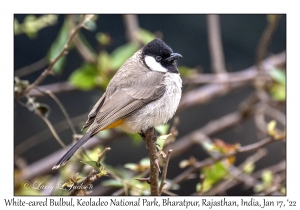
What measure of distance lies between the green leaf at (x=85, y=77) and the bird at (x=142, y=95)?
1.92 ft

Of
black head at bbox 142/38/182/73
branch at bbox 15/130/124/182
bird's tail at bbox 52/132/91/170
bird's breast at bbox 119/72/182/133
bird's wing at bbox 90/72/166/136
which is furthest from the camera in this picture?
branch at bbox 15/130/124/182

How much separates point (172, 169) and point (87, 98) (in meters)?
0.97

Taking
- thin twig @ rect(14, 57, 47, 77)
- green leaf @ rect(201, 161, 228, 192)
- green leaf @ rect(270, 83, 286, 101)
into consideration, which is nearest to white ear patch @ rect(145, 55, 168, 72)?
green leaf @ rect(201, 161, 228, 192)

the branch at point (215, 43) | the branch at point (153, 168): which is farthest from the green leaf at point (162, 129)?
the branch at point (215, 43)

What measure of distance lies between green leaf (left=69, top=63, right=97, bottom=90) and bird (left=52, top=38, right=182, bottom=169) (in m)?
0.58

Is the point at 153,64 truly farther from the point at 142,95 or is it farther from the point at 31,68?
the point at 31,68

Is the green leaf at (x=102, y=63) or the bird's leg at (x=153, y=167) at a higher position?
the green leaf at (x=102, y=63)

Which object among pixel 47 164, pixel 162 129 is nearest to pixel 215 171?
pixel 162 129

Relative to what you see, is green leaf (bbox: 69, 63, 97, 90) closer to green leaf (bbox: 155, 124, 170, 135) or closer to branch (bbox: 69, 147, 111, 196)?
green leaf (bbox: 155, 124, 170, 135)

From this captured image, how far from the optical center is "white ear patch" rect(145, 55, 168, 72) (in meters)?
2.81

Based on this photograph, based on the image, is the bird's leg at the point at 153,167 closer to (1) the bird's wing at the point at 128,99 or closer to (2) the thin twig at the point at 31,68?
(1) the bird's wing at the point at 128,99

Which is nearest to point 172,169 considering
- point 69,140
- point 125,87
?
point 69,140

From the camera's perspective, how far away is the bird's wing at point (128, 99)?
2.43 metres

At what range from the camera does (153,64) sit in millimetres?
2834
